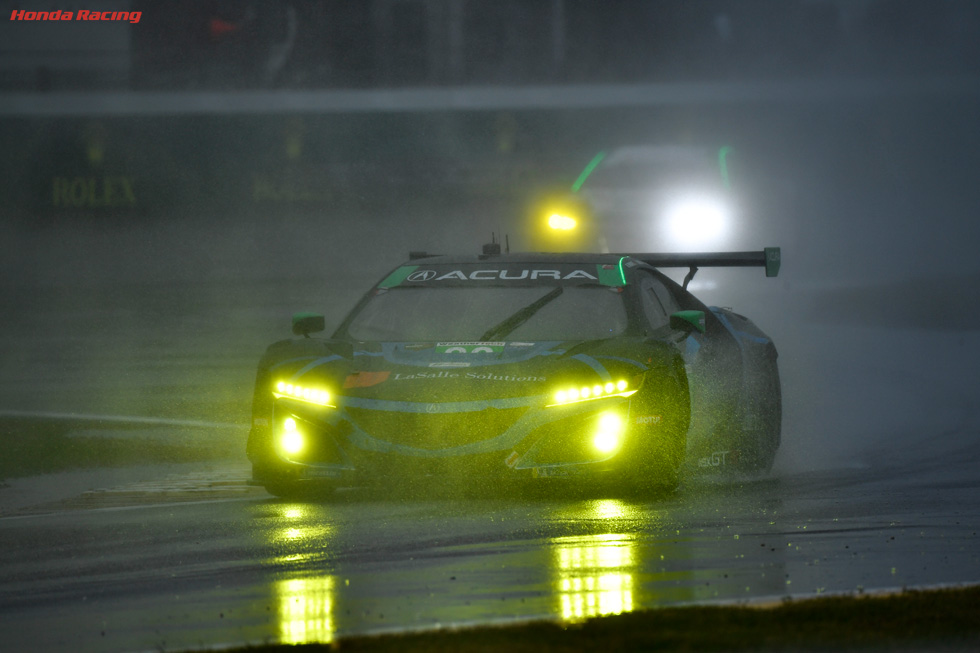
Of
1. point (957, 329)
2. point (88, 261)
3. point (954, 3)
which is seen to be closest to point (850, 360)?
point (957, 329)

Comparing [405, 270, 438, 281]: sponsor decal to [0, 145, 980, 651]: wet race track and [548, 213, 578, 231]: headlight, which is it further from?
[548, 213, 578, 231]: headlight

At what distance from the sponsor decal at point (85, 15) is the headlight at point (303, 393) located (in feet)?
61.2

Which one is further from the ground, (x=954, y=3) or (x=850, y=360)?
(x=954, y=3)

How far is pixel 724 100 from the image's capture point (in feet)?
97.7

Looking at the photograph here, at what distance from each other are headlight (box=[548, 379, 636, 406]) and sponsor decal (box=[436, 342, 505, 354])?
51 cm

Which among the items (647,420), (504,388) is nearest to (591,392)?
(647,420)

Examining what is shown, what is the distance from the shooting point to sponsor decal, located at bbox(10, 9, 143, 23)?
24.7 metres

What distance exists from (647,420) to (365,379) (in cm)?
132

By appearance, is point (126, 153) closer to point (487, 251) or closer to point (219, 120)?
point (219, 120)

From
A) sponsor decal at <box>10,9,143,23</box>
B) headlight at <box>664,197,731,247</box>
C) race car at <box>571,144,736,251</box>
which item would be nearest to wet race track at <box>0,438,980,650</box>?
race car at <box>571,144,736,251</box>

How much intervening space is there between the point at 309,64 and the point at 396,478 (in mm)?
23085

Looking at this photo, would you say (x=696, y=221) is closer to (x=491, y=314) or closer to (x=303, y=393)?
(x=491, y=314)

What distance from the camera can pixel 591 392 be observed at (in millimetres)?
7227

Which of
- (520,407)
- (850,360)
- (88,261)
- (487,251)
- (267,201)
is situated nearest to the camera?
(520,407)
